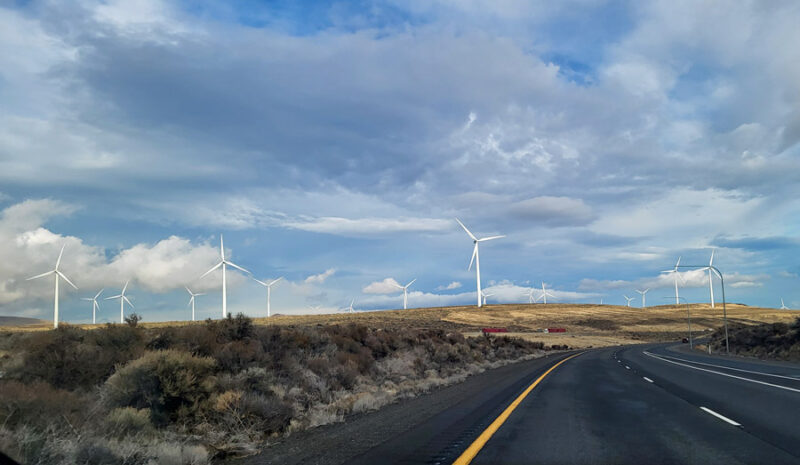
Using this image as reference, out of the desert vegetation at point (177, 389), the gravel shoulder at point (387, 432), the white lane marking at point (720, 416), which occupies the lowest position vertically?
the white lane marking at point (720, 416)

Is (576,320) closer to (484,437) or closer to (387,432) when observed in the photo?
(387,432)

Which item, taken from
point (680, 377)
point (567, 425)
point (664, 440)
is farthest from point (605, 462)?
point (680, 377)

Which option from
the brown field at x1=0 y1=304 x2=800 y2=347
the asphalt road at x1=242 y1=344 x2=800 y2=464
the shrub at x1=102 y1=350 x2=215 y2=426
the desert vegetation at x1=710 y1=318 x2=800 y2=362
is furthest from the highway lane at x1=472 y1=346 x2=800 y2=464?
the brown field at x1=0 y1=304 x2=800 y2=347

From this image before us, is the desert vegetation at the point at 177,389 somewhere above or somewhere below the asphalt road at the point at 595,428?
above

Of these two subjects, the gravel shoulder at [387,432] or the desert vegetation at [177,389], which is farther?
the gravel shoulder at [387,432]

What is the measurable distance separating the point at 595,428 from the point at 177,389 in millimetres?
7979

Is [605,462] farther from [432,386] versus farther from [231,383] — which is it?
[432,386]

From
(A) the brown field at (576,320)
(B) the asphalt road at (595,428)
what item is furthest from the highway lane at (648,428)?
(A) the brown field at (576,320)

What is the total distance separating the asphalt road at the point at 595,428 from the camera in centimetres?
831

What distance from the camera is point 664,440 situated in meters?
9.64

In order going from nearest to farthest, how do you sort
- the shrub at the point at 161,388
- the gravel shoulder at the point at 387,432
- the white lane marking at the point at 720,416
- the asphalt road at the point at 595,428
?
the asphalt road at the point at 595,428 → the gravel shoulder at the point at 387,432 → the shrub at the point at 161,388 → the white lane marking at the point at 720,416

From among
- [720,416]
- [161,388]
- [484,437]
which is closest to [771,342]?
[720,416]

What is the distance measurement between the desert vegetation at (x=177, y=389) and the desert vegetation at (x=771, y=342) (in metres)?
33.0

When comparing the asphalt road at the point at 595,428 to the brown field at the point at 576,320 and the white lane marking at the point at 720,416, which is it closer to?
the white lane marking at the point at 720,416
